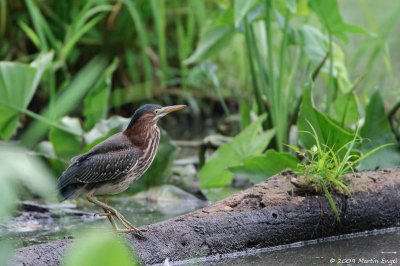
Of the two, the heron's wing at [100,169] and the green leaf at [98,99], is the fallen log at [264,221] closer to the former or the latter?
the heron's wing at [100,169]

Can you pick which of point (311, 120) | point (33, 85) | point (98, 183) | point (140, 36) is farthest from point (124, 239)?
point (140, 36)

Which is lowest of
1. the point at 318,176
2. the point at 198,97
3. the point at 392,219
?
the point at 198,97

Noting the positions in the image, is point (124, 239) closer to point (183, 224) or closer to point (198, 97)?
point (183, 224)

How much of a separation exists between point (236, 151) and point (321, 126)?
105cm

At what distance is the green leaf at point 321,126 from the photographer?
509cm

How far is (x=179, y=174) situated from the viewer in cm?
661

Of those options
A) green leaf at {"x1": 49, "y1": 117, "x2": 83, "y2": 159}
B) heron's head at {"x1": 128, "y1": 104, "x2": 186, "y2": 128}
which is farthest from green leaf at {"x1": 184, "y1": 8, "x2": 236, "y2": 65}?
heron's head at {"x1": 128, "y1": 104, "x2": 186, "y2": 128}

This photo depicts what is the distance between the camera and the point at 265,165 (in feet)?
18.3

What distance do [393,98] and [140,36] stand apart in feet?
8.83

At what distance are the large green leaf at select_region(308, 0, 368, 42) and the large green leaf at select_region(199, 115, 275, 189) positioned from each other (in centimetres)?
88

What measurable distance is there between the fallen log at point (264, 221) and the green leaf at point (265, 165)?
63 centimetres

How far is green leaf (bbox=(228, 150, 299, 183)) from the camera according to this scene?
5461 millimetres

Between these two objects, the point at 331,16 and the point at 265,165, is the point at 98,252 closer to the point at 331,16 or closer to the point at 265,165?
the point at 265,165

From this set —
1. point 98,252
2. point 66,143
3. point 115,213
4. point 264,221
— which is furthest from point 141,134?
point 98,252
